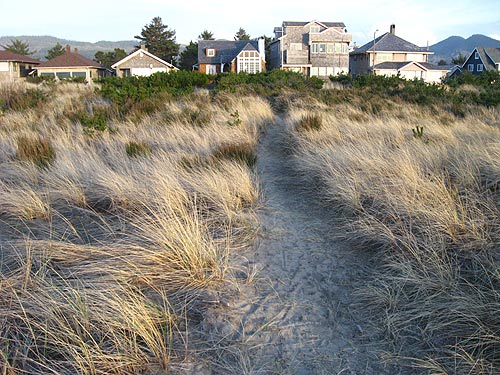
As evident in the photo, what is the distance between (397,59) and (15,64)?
47635mm

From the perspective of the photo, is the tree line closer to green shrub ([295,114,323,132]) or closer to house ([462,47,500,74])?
house ([462,47,500,74])

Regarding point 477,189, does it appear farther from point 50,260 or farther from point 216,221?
point 50,260

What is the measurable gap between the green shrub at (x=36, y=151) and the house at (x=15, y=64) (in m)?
46.4

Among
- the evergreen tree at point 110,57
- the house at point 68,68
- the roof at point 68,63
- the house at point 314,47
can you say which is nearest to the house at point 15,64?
the house at point 68,68

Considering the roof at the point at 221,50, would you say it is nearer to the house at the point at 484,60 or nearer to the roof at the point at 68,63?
the roof at the point at 68,63

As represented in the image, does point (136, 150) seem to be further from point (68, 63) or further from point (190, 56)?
point (190, 56)

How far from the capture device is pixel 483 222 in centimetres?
397

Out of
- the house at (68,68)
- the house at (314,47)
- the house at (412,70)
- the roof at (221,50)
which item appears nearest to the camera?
the house at (68,68)

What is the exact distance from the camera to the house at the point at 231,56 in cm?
5216

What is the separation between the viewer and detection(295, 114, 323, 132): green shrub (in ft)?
30.3

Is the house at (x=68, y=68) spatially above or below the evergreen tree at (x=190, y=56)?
below

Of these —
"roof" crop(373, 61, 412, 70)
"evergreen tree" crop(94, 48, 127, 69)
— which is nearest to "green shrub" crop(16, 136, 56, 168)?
"roof" crop(373, 61, 412, 70)

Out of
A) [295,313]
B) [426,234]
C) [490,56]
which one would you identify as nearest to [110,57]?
[490,56]

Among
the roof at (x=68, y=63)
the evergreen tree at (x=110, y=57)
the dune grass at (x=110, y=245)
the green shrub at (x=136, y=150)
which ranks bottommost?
the dune grass at (x=110, y=245)
